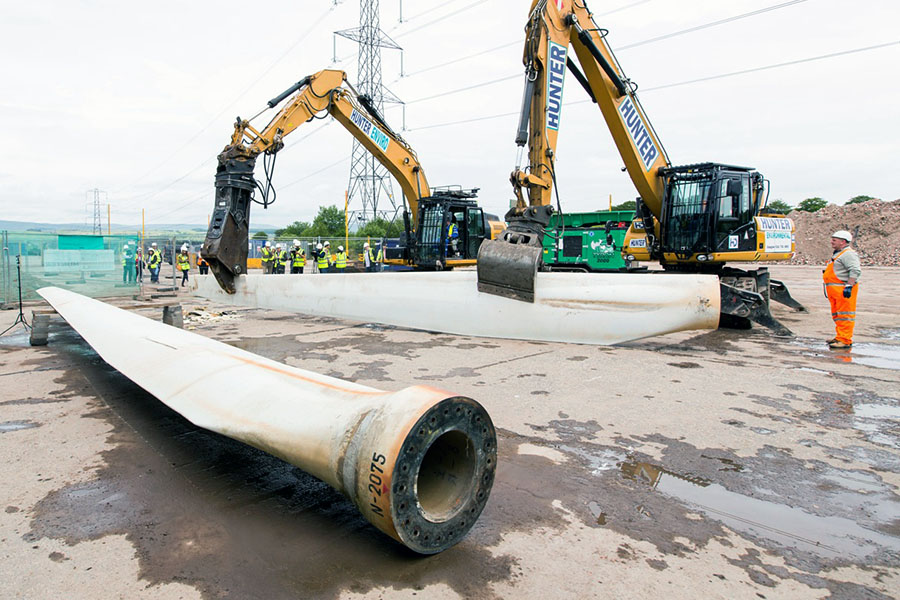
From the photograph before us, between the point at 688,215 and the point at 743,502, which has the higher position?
the point at 688,215

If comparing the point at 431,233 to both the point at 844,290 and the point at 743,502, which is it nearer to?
the point at 844,290

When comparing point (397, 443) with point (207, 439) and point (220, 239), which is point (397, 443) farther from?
point (220, 239)

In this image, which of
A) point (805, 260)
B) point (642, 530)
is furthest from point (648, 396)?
point (805, 260)

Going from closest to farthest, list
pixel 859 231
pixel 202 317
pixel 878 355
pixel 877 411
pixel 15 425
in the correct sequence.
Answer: pixel 15 425
pixel 877 411
pixel 878 355
pixel 202 317
pixel 859 231

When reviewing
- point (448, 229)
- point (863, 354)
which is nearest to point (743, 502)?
point (863, 354)

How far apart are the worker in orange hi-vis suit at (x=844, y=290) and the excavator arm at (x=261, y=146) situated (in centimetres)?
904

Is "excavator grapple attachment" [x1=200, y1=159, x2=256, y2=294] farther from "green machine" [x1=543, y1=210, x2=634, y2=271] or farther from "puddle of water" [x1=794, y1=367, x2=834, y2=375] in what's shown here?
"puddle of water" [x1=794, y1=367, x2=834, y2=375]

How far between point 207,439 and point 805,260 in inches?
1656

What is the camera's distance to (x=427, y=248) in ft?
43.2

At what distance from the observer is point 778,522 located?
9.10 ft

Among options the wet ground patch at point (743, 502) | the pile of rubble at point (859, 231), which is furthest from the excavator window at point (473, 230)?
the pile of rubble at point (859, 231)

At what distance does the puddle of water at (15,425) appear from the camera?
13.6 feet

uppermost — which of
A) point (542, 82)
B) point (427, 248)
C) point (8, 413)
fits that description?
point (542, 82)

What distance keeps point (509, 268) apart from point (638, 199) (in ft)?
14.5
